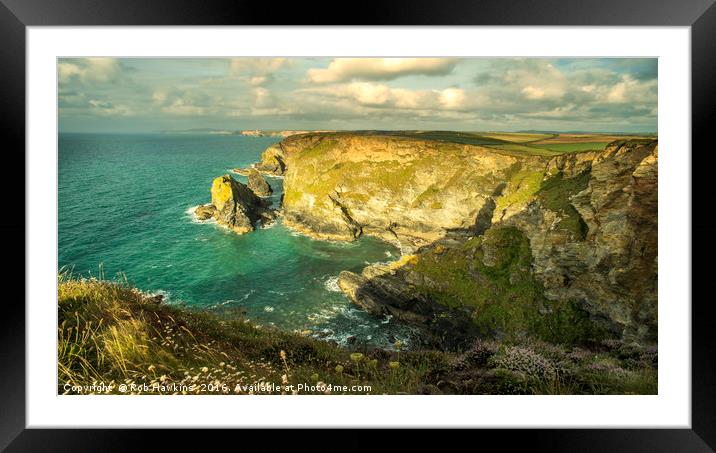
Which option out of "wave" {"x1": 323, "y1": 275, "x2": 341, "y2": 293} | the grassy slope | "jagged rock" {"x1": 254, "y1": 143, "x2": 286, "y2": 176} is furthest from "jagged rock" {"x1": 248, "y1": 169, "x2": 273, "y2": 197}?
the grassy slope

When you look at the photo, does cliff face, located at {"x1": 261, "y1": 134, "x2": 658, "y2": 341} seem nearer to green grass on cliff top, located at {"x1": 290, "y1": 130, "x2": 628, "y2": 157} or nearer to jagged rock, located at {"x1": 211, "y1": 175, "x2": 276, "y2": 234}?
green grass on cliff top, located at {"x1": 290, "y1": 130, "x2": 628, "y2": 157}

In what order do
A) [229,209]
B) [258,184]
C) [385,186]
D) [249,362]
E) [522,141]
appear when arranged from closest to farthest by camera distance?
[249,362], [522,141], [229,209], [258,184], [385,186]

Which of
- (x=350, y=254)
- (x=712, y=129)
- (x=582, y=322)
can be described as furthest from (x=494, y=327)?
(x=350, y=254)

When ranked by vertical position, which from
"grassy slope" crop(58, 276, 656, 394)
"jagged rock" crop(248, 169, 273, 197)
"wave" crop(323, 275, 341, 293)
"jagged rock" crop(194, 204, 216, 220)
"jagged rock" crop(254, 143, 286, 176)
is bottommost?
"wave" crop(323, 275, 341, 293)

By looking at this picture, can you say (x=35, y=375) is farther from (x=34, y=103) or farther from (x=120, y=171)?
(x=120, y=171)

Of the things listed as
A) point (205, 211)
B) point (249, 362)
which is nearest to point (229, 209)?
point (205, 211)

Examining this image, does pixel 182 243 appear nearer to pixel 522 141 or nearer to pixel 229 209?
pixel 229 209

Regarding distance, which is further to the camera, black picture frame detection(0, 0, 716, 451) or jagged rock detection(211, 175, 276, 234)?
jagged rock detection(211, 175, 276, 234)
